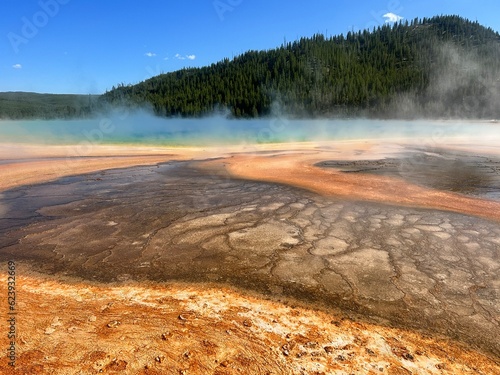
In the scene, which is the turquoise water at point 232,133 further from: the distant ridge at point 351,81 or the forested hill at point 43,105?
the forested hill at point 43,105

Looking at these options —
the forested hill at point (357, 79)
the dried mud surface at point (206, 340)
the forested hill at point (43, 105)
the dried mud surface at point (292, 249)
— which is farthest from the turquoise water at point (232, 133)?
the forested hill at point (43, 105)

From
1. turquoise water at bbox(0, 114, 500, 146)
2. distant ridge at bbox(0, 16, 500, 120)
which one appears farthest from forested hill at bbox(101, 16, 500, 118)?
turquoise water at bbox(0, 114, 500, 146)

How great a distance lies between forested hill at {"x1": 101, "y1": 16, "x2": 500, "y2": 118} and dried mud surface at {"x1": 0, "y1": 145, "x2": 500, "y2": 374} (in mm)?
79696

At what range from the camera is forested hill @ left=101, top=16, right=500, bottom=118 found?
84000mm

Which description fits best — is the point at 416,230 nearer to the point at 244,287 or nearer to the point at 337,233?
the point at 337,233

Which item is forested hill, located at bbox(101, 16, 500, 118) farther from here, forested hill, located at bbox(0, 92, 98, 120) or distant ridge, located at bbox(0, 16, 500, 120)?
forested hill, located at bbox(0, 92, 98, 120)

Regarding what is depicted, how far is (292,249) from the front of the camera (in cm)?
561

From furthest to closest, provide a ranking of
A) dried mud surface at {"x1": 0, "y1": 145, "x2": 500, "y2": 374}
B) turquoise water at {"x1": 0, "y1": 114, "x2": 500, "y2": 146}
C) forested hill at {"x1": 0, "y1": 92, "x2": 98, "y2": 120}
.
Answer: forested hill at {"x1": 0, "y1": 92, "x2": 98, "y2": 120} → turquoise water at {"x1": 0, "y1": 114, "x2": 500, "y2": 146} → dried mud surface at {"x1": 0, "y1": 145, "x2": 500, "y2": 374}

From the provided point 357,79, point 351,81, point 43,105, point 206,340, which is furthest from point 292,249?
point 43,105

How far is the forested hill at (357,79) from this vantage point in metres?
84.0

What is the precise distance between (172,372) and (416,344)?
8.05 ft

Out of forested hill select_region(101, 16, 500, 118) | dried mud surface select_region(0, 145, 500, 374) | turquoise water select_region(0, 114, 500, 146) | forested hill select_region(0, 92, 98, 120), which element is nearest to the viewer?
dried mud surface select_region(0, 145, 500, 374)

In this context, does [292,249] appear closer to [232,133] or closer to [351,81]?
[232,133]

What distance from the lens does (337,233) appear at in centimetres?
641
